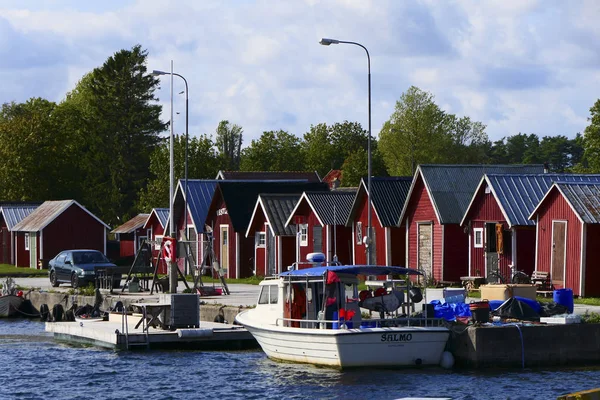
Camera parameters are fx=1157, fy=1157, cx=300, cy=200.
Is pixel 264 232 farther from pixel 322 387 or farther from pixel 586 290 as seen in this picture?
pixel 322 387

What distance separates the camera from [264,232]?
5728 centimetres

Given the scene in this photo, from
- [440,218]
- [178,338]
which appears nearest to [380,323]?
[178,338]

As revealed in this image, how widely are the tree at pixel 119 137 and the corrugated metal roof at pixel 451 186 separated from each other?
64805mm

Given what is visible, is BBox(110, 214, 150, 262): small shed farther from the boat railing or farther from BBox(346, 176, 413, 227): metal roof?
the boat railing

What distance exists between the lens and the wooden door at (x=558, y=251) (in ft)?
123

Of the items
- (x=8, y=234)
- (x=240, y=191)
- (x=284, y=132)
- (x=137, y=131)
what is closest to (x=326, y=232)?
(x=240, y=191)

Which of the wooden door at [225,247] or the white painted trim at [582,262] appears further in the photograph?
the wooden door at [225,247]

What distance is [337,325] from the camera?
2667 centimetres

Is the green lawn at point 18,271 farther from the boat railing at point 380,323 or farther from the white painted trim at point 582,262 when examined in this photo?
the boat railing at point 380,323

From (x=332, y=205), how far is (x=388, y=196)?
4.26 meters

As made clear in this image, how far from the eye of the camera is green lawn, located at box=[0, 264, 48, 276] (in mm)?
67625

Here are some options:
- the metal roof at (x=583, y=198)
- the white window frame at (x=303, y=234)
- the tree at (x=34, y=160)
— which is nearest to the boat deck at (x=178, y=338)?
the metal roof at (x=583, y=198)

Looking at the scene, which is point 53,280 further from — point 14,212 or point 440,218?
point 14,212

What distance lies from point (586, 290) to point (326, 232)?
17.9m
